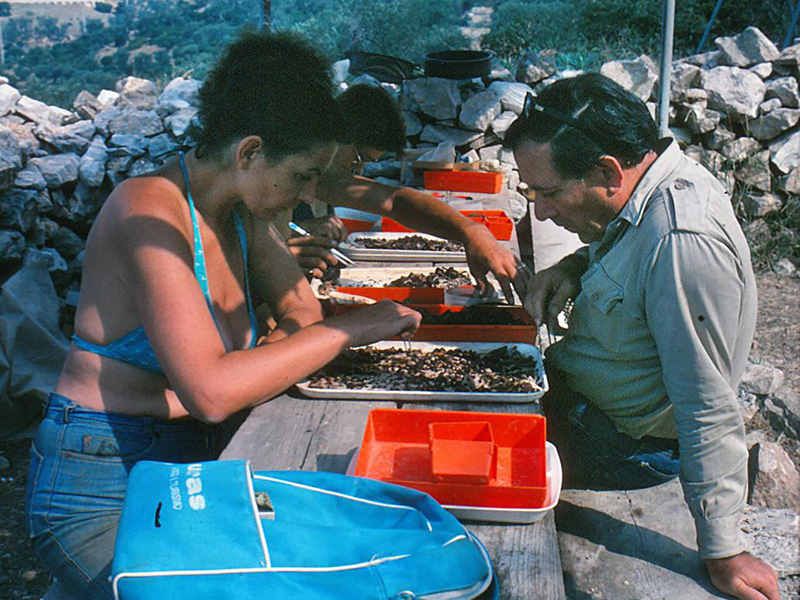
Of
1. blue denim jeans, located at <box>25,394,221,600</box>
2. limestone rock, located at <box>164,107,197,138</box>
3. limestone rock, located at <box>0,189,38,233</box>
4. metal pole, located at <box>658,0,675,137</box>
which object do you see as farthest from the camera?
limestone rock, located at <box>164,107,197,138</box>

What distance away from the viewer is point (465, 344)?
264cm

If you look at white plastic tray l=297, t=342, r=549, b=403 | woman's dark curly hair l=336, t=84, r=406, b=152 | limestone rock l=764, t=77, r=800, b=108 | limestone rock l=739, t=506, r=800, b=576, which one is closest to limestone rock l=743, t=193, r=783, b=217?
limestone rock l=764, t=77, r=800, b=108

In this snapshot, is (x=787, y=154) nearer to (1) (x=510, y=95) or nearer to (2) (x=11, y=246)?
(1) (x=510, y=95)

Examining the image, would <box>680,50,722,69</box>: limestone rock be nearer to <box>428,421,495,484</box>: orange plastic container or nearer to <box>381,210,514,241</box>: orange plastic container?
<box>381,210,514,241</box>: orange plastic container

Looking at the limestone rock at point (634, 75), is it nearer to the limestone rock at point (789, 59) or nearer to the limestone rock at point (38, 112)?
the limestone rock at point (789, 59)

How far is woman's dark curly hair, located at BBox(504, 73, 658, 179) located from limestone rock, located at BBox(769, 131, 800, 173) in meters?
5.79

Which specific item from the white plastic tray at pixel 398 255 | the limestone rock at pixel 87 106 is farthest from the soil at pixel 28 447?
the limestone rock at pixel 87 106

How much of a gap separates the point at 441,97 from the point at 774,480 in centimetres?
441

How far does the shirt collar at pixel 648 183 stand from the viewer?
7.23ft

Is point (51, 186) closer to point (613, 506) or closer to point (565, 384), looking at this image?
point (565, 384)

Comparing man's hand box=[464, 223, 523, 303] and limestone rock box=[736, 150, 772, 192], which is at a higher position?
man's hand box=[464, 223, 523, 303]

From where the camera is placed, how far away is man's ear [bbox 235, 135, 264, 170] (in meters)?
2.10

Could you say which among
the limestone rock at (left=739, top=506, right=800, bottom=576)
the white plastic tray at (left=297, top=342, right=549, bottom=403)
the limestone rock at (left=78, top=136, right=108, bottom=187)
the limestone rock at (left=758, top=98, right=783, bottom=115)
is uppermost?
the white plastic tray at (left=297, top=342, right=549, bottom=403)

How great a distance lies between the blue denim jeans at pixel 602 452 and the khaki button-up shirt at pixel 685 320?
5.1 inches
